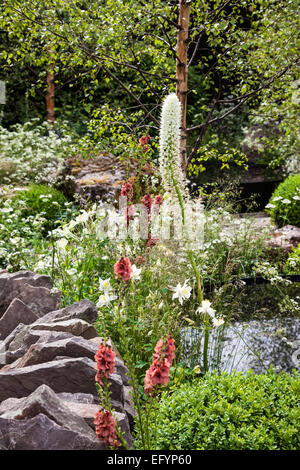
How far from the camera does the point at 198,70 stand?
13.0 metres

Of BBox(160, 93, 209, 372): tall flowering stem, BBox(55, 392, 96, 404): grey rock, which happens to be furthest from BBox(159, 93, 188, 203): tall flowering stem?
BBox(55, 392, 96, 404): grey rock

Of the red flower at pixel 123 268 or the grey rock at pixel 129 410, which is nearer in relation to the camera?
the red flower at pixel 123 268

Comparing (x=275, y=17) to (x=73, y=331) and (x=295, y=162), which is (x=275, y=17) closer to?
(x=295, y=162)

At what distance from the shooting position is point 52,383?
86.1 inches

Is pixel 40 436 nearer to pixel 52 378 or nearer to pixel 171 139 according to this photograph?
pixel 52 378

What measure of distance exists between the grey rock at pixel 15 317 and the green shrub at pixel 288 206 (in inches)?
179

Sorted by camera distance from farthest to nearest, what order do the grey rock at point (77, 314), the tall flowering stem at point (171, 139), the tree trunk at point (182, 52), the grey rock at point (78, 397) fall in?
1. the tree trunk at point (182, 52)
2. the grey rock at point (77, 314)
3. the tall flowering stem at point (171, 139)
4. the grey rock at point (78, 397)

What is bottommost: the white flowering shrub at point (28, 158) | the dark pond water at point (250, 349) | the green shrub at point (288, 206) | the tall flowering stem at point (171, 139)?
the dark pond water at point (250, 349)

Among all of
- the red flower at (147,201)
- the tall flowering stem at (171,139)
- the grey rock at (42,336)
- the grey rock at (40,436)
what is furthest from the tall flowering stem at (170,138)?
the grey rock at (40,436)

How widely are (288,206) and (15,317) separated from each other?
485cm

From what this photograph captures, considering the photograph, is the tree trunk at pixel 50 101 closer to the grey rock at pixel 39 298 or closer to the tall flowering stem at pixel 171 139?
the grey rock at pixel 39 298

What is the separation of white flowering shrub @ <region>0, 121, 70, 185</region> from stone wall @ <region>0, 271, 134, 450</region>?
4.93 metres

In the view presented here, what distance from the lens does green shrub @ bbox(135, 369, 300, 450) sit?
1948 mm

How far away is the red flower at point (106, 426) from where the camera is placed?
1760 millimetres
